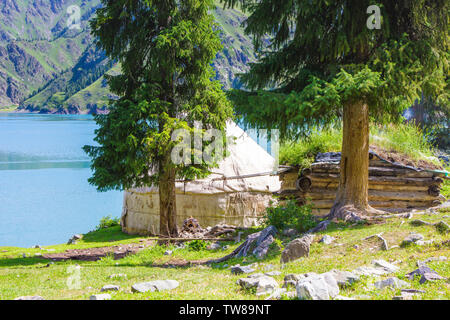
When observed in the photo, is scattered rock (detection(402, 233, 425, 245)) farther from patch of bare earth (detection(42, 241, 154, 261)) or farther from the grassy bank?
the grassy bank

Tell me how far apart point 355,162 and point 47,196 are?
30522 mm

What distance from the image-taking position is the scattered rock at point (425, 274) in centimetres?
444

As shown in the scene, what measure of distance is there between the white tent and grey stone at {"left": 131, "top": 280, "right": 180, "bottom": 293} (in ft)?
31.8

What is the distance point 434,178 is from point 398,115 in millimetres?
4095


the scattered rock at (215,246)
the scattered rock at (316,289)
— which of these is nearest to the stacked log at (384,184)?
the scattered rock at (215,246)

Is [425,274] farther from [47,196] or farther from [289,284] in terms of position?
[47,196]

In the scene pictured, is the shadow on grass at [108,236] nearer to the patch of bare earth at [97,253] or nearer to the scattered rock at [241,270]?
the patch of bare earth at [97,253]

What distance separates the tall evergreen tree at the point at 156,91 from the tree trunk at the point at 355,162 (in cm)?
330

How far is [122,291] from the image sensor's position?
194 inches

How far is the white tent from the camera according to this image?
1499 centimetres

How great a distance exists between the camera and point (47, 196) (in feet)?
113

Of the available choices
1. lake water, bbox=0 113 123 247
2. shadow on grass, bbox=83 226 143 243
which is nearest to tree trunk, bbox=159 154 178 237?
shadow on grass, bbox=83 226 143 243
